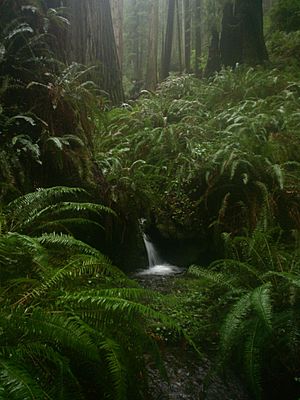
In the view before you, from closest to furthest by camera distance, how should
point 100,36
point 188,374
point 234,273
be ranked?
1. point 188,374
2. point 234,273
3. point 100,36

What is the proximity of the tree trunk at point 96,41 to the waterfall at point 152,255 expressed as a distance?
10.8 feet

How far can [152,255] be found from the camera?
5.59m

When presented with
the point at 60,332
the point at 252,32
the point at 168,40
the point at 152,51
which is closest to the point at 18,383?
the point at 60,332

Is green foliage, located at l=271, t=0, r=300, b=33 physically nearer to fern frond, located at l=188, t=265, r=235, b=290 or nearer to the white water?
the white water

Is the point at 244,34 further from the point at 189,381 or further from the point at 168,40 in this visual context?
the point at 189,381

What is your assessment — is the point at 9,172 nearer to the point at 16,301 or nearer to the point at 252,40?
the point at 16,301

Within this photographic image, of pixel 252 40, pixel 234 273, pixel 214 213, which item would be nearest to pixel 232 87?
pixel 252 40

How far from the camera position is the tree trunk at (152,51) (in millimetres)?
16688

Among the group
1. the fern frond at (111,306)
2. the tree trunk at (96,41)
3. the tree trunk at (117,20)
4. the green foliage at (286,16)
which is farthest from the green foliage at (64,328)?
the tree trunk at (117,20)

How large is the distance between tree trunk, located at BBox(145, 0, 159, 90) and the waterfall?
33.5 feet

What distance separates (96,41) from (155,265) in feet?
17.1

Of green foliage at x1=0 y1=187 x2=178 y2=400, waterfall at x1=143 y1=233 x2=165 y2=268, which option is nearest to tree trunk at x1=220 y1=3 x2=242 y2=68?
waterfall at x1=143 y1=233 x2=165 y2=268

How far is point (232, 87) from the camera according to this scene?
941cm

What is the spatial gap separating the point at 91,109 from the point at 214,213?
224cm
